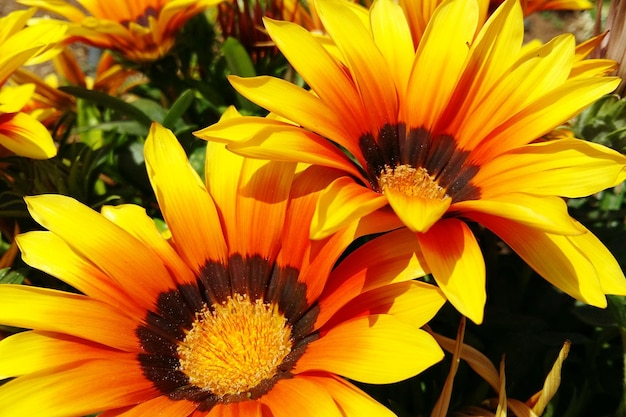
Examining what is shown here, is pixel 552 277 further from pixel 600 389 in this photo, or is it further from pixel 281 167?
pixel 600 389

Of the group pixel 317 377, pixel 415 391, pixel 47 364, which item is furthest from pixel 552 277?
pixel 47 364

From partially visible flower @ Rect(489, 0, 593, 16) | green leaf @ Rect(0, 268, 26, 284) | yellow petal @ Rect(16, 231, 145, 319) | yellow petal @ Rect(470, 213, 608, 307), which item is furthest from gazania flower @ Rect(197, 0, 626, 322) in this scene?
green leaf @ Rect(0, 268, 26, 284)

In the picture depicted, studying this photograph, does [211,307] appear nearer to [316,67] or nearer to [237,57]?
[316,67]

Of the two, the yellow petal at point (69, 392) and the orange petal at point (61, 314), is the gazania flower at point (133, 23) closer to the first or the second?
the orange petal at point (61, 314)

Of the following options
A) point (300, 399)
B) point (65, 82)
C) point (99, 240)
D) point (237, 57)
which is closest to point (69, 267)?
point (99, 240)

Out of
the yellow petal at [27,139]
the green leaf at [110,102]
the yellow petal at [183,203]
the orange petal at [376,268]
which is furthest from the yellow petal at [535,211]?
the green leaf at [110,102]
